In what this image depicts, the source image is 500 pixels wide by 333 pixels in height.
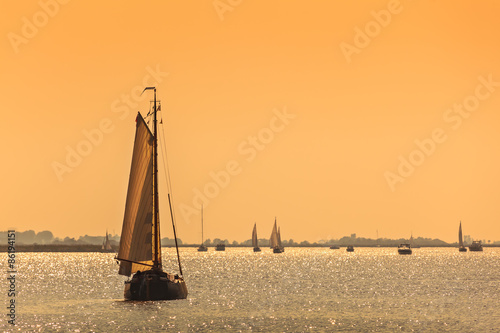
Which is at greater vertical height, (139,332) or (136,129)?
(136,129)

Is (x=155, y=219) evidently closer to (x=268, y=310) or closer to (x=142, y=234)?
(x=142, y=234)

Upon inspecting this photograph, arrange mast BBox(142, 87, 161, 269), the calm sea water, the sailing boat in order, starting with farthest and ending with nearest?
mast BBox(142, 87, 161, 269)
the sailing boat
the calm sea water

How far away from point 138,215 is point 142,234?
66.7 inches

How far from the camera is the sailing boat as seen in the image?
74.2 meters

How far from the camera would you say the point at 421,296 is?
3730 inches

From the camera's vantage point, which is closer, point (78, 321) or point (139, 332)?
point (139, 332)

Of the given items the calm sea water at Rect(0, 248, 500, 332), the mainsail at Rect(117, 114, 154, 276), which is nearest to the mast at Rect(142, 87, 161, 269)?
the mainsail at Rect(117, 114, 154, 276)

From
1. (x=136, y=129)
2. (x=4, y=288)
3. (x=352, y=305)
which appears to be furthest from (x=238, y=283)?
(x=136, y=129)

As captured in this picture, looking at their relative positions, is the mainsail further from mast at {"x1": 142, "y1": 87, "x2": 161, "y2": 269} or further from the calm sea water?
the calm sea water

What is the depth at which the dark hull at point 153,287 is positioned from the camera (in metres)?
73.9

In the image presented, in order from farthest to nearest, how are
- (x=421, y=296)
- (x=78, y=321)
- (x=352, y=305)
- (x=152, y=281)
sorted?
(x=421, y=296)
(x=352, y=305)
(x=152, y=281)
(x=78, y=321)

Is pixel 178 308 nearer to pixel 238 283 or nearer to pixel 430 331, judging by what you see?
pixel 430 331

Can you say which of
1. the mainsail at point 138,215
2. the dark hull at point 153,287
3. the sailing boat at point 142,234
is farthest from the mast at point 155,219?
the dark hull at point 153,287

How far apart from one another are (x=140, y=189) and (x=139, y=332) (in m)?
18.3
